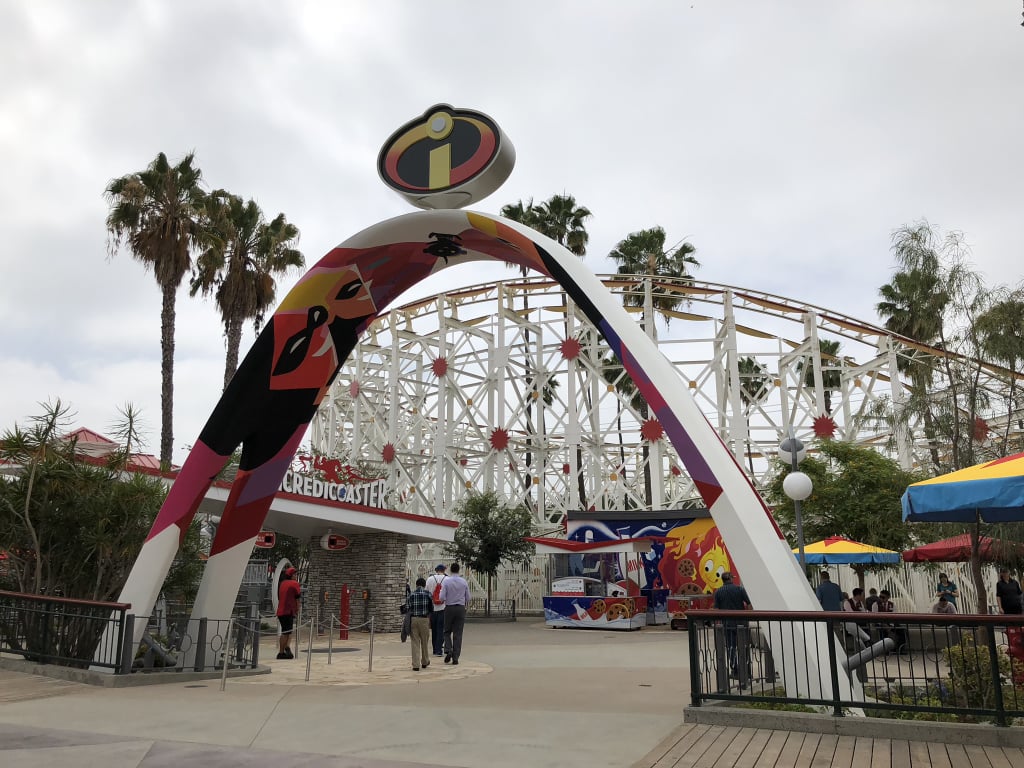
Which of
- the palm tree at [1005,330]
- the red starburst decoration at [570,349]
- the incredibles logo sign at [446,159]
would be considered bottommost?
the palm tree at [1005,330]

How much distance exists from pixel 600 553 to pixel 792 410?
10757mm

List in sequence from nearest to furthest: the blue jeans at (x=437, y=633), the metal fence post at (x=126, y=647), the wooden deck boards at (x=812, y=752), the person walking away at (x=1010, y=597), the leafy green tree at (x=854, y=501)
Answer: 1. the wooden deck boards at (x=812, y=752)
2. the metal fence post at (x=126, y=647)
3. the person walking away at (x=1010, y=597)
4. the blue jeans at (x=437, y=633)
5. the leafy green tree at (x=854, y=501)

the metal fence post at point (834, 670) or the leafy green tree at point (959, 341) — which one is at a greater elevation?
the leafy green tree at point (959, 341)

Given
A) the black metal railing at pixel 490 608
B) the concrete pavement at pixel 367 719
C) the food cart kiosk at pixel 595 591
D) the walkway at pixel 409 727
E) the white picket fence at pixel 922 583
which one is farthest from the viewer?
the black metal railing at pixel 490 608

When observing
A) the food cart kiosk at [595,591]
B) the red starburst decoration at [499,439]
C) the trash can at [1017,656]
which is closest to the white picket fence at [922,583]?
the food cart kiosk at [595,591]

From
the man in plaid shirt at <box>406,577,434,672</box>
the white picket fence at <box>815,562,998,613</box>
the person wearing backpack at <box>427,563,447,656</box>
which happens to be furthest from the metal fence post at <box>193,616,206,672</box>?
the white picket fence at <box>815,562,998,613</box>

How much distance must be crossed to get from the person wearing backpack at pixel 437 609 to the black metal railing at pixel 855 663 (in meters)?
5.74

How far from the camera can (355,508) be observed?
746 inches

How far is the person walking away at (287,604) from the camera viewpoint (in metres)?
13.5

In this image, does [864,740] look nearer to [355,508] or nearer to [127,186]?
[355,508]

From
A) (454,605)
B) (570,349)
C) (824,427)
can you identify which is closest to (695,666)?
(454,605)

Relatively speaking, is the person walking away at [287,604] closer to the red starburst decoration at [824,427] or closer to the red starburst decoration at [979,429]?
the red starburst decoration at [979,429]

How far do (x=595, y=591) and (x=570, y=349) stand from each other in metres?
9.03

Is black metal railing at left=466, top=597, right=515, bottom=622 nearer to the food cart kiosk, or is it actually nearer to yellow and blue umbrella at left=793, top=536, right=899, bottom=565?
the food cart kiosk
